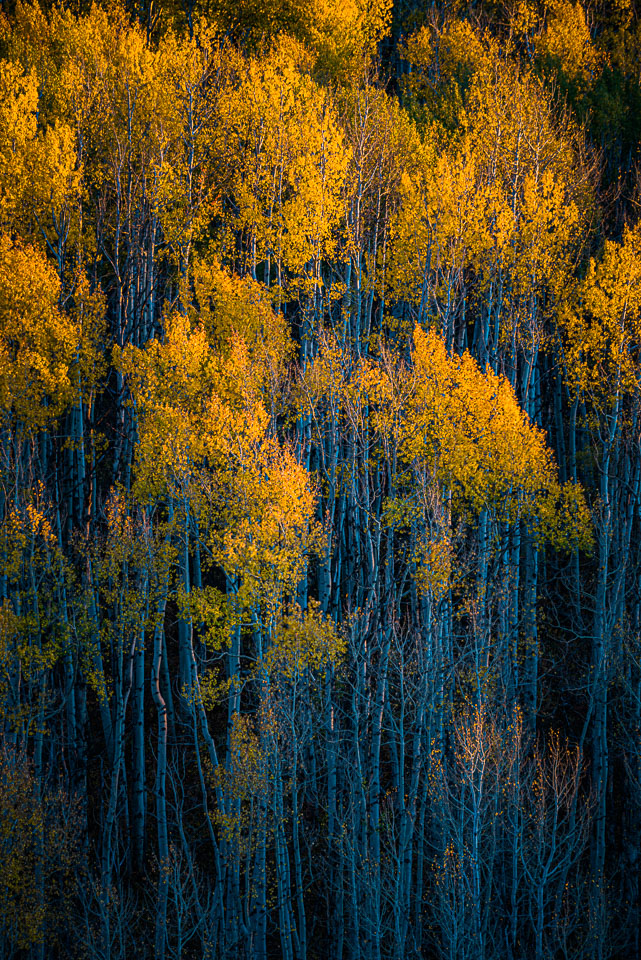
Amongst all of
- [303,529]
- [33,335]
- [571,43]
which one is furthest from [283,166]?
[571,43]

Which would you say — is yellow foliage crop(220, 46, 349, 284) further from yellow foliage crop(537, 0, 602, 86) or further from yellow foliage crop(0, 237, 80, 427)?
yellow foliage crop(537, 0, 602, 86)

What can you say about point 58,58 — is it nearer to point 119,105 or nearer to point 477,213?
point 119,105

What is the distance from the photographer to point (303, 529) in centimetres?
1848

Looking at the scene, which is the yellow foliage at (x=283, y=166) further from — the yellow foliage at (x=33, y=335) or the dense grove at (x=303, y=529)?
the yellow foliage at (x=33, y=335)

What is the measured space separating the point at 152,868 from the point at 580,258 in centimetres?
2152

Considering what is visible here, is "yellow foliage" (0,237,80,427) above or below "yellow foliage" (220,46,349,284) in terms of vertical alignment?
below

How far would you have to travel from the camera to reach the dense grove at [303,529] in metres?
17.5

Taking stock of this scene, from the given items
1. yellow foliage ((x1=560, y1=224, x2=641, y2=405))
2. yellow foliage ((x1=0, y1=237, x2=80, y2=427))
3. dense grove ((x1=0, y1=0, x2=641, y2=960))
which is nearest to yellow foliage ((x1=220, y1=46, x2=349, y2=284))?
dense grove ((x1=0, y1=0, x2=641, y2=960))

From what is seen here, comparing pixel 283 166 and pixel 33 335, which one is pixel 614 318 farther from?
pixel 33 335

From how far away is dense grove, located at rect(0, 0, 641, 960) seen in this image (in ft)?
57.6

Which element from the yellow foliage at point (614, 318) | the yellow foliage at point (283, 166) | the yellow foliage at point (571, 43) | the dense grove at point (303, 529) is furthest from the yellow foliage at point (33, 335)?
the yellow foliage at point (571, 43)

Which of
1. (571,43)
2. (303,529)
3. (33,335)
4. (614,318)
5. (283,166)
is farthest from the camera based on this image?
(571,43)

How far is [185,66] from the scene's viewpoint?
23547 mm

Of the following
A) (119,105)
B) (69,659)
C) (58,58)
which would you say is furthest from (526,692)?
(58,58)
